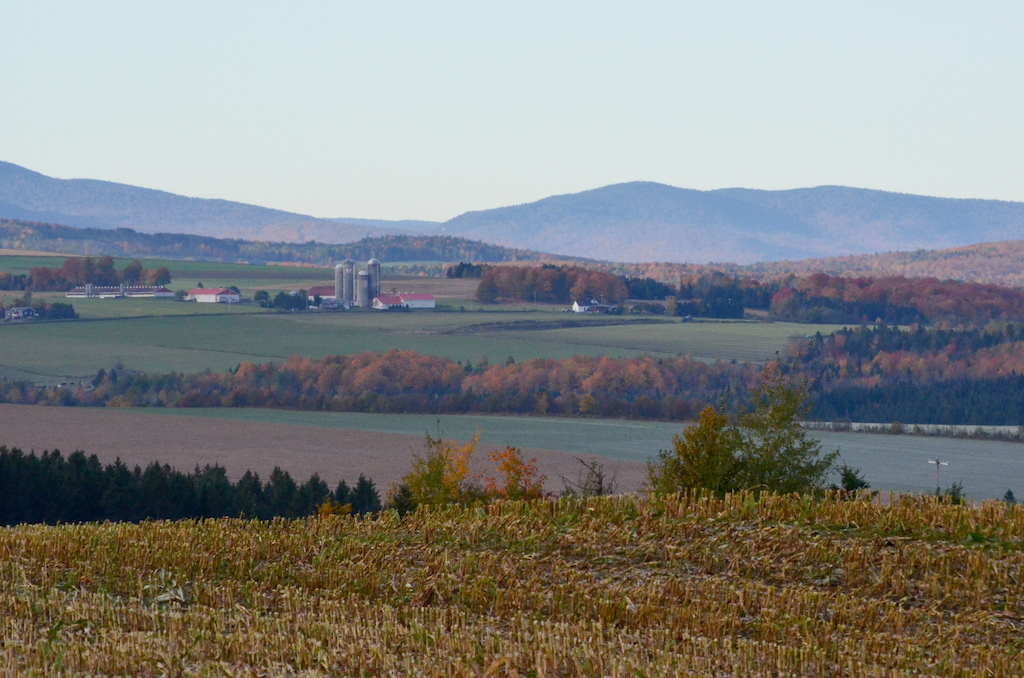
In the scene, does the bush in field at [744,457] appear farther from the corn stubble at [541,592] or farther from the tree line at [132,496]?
the tree line at [132,496]

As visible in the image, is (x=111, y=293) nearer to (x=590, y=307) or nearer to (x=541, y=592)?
(x=590, y=307)

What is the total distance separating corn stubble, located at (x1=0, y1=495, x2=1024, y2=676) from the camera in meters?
13.7

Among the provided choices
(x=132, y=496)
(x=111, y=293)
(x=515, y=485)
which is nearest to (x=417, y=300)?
(x=111, y=293)

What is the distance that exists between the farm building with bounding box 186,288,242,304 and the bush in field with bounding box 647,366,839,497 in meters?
152

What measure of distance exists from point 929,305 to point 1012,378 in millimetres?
49207

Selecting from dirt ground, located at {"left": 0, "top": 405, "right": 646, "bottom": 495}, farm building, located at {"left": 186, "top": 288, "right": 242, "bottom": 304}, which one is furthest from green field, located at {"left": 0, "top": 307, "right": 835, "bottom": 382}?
dirt ground, located at {"left": 0, "top": 405, "right": 646, "bottom": 495}

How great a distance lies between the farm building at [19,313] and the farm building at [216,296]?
27773mm

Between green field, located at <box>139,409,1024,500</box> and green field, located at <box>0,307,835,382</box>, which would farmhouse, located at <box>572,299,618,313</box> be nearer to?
green field, located at <box>0,307,835,382</box>

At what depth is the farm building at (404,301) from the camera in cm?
19412

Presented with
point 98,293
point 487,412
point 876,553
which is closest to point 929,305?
point 487,412

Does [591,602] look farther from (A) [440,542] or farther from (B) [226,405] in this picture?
(B) [226,405]

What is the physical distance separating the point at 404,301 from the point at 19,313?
5698cm

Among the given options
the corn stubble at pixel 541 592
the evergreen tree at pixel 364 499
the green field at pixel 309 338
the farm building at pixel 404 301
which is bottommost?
the evergreen tree at pixel 364 499

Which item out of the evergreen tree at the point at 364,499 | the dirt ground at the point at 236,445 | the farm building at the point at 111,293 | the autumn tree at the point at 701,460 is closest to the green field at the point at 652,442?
the dirt ground at the point at 236,445
